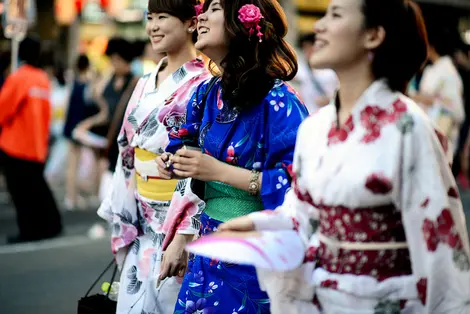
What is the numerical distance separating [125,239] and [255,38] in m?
1.49

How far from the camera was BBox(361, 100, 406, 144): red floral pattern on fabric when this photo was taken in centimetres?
247

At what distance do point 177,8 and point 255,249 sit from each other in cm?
204

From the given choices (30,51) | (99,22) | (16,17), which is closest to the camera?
(30,51)

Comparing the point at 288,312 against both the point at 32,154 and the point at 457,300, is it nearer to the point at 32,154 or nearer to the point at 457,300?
the point at 457,300

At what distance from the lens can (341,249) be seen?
2561mm

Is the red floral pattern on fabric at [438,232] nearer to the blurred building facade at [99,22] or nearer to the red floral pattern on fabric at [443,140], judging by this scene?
the red floral pattern on fabric at [443,140]

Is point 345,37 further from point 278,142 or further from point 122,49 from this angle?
point 122,49

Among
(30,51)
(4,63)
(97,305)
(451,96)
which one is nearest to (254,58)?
(97,305)

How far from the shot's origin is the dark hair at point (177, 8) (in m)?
4.20

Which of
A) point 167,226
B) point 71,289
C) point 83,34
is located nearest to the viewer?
point 167,226

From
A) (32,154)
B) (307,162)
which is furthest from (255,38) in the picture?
(32,154)

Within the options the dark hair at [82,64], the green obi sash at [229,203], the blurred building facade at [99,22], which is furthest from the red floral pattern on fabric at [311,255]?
the blurred building facade at [99,22]

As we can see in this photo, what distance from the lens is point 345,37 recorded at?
2586 mm

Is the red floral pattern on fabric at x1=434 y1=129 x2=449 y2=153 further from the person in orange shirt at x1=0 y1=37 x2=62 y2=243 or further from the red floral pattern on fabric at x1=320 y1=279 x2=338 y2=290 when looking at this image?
the person in orange shirt at x1=0 y1=37 x2=62 y2=243
